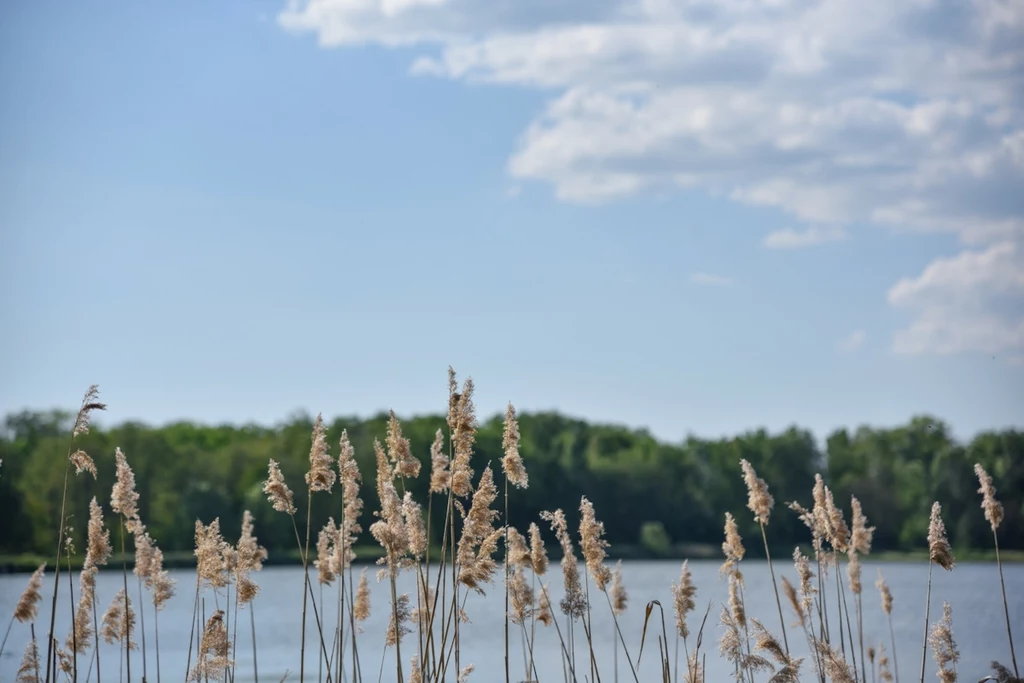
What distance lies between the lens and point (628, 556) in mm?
65750

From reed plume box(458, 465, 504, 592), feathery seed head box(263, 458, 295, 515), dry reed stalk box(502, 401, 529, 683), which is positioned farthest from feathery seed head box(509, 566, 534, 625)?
feathery seed head box(263, 458, 295, 515)

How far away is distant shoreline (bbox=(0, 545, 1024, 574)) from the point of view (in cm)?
5041

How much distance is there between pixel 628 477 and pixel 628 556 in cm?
689

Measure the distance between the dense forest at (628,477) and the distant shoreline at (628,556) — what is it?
431mm

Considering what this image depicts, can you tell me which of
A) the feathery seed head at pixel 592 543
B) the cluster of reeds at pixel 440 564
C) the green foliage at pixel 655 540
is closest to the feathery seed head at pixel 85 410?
the cluster of reeds at pixel 440 564

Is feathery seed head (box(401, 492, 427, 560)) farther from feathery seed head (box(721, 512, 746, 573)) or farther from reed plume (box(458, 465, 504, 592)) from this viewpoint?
feathery seed head (box(721, 512, 746, 573))

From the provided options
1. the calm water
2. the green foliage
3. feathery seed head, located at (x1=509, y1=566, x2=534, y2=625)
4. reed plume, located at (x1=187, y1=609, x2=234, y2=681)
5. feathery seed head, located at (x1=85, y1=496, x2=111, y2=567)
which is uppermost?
feathery seed head, located at (x1=85, y1=496, x2=111, y2=567)

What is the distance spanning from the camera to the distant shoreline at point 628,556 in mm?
50406

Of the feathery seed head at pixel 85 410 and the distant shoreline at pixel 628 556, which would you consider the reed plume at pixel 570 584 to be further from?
the distant shoreline at pixel 628 556

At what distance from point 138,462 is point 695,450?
3480cm

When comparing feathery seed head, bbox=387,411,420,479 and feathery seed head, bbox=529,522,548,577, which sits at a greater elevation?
feathery seed head, bbox=387,411,420,479

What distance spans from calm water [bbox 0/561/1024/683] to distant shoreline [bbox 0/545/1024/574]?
1.45 metres

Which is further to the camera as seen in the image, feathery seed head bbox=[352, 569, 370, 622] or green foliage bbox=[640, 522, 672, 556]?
green foliage bbox=[640, 522, 672, 556]

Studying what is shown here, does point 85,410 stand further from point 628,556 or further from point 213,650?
point 628,556
